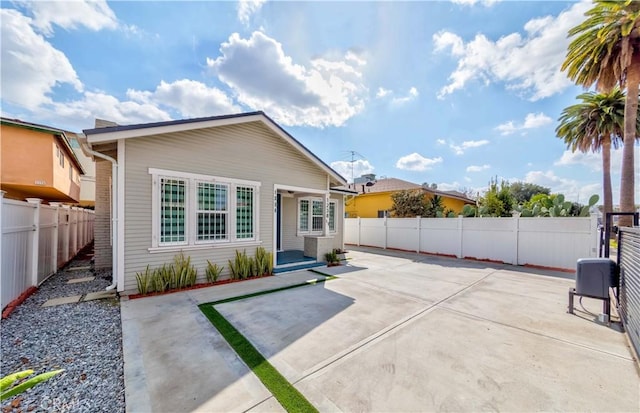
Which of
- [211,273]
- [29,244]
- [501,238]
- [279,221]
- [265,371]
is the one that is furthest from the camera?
[279,221]

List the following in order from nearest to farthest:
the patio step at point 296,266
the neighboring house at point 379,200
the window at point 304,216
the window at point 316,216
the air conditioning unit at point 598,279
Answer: the air conditioning unit at point 598,279 < the patio step at point 296,266 < the window at point 304,216 < the window at point 316,216 < the neighboring house at point 379,200

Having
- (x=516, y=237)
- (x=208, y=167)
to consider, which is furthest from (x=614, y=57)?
(x=208, y=167)

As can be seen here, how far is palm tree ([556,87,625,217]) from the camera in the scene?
43.6ft

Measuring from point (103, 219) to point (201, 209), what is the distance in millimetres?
4558

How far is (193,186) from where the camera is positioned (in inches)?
270

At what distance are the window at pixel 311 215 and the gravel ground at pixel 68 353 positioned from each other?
7522 millimetres

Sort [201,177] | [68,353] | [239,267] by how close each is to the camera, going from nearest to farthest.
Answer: [68,353] → [201,177] → [239,267]

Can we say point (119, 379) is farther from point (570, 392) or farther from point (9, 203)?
point (570, 392)

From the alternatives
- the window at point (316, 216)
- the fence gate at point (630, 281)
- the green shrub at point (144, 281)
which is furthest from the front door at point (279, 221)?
the fence gate at point (630, 281)

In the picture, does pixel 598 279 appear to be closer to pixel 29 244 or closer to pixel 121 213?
pixel 121 213

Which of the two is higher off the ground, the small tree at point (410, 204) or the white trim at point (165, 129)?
the white trim at point (165, 129)

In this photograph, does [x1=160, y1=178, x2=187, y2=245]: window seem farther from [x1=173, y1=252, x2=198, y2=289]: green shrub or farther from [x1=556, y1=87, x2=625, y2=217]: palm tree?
[x1=556, y1=87, x2=625, y2=217]: palm tree

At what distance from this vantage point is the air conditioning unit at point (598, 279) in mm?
4629

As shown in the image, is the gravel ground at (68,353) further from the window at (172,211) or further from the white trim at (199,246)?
the window at (172,211)
